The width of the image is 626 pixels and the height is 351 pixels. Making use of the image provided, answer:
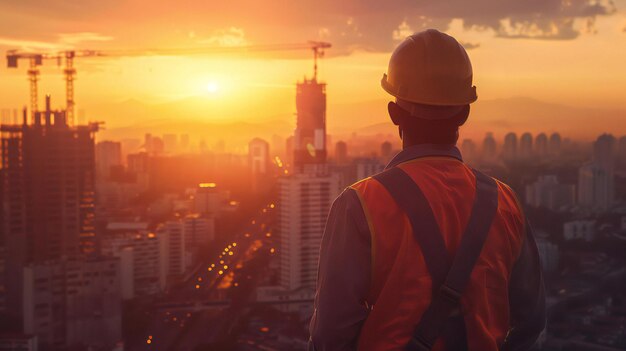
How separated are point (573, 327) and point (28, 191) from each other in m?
6.09

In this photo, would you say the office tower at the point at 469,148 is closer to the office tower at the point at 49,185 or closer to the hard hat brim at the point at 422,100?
the hard hat brim at the point at 422,100

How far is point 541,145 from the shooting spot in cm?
530

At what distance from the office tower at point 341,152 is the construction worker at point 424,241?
614cm

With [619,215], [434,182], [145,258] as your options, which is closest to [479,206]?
[434,182]

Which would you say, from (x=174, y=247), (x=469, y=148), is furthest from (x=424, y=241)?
(x=174, y=247)

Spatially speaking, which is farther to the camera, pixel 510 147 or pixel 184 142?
pixel 184 142

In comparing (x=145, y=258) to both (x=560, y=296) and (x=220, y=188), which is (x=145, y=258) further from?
(x=560, y=296)

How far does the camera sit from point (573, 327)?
4.12 meters

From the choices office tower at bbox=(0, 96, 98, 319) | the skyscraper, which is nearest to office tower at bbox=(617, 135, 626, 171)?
the skyscraper

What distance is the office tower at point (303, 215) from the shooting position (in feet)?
21.7

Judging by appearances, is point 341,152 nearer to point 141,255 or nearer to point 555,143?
point 141,255

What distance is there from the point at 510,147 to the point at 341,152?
2.12 meters

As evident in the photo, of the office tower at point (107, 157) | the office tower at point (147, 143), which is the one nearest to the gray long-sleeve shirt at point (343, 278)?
the office tower at point (147, 143)

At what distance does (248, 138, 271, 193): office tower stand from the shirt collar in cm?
774
